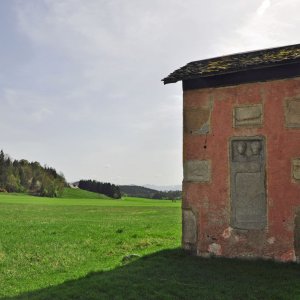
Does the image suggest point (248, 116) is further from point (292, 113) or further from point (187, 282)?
point (187, 282)

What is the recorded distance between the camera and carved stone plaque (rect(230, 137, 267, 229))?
10.9 meters

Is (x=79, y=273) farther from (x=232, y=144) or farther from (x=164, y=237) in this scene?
(x=164, y=237)

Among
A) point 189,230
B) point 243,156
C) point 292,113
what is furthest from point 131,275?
point 292,113

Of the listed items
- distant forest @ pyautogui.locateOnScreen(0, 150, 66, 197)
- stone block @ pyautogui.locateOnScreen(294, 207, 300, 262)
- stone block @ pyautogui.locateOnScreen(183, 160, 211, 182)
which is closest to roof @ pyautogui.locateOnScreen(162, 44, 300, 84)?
stone block @ pyautogui.locateOnScreen(183, 160, 211, 182)

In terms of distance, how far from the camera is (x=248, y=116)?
11.3 meters

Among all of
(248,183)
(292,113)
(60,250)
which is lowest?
(60,250)

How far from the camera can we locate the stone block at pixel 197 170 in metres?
11.7

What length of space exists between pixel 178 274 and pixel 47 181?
100649mm

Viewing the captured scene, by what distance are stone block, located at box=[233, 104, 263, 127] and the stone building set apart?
0.03 metres

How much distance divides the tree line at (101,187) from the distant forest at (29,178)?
27.3 ft

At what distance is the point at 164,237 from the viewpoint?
17.1 meters

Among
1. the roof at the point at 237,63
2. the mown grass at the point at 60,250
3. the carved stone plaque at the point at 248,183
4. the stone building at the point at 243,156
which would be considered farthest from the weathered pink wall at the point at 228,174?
the mown grass at the point at 60,250

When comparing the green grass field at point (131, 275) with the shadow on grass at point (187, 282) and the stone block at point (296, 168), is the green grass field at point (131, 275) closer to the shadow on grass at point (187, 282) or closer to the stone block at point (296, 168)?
the shadow on grass at point (187, 282)

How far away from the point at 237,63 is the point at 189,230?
488 cm
